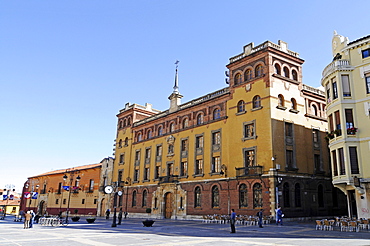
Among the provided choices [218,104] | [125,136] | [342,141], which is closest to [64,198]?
[125,136]

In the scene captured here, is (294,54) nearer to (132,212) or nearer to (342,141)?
(342,141)

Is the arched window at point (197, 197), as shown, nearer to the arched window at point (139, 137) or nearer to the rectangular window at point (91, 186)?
the arched window at point (139, 137)

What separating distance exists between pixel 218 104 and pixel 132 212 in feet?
68.7

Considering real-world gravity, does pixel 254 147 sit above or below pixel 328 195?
above

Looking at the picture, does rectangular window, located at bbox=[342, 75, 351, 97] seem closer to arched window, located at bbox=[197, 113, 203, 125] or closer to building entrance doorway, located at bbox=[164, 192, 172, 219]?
arched window, located at bbox=[197, 113, 203, 125]

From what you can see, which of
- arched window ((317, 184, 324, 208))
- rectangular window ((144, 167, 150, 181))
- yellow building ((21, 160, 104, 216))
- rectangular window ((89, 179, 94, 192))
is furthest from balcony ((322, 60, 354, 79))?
rectangular window ((89, 179, 94, 192))

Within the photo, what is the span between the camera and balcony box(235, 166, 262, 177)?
97.5 feet

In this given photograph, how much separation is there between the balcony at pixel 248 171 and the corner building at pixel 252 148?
9 centimetres

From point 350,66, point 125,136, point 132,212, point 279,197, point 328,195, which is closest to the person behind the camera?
point 350,66

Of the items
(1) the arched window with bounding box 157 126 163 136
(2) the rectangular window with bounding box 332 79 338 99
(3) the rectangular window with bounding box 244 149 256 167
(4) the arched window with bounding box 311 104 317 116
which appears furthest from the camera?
(1) the arched window with bounding box 157 126 163 136

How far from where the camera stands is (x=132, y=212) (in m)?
45.6

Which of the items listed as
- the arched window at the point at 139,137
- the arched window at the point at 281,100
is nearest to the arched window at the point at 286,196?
the arched window at the point at 281,100

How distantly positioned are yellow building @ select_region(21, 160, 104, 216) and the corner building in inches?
635

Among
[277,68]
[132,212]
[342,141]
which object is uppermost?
[277,68]
